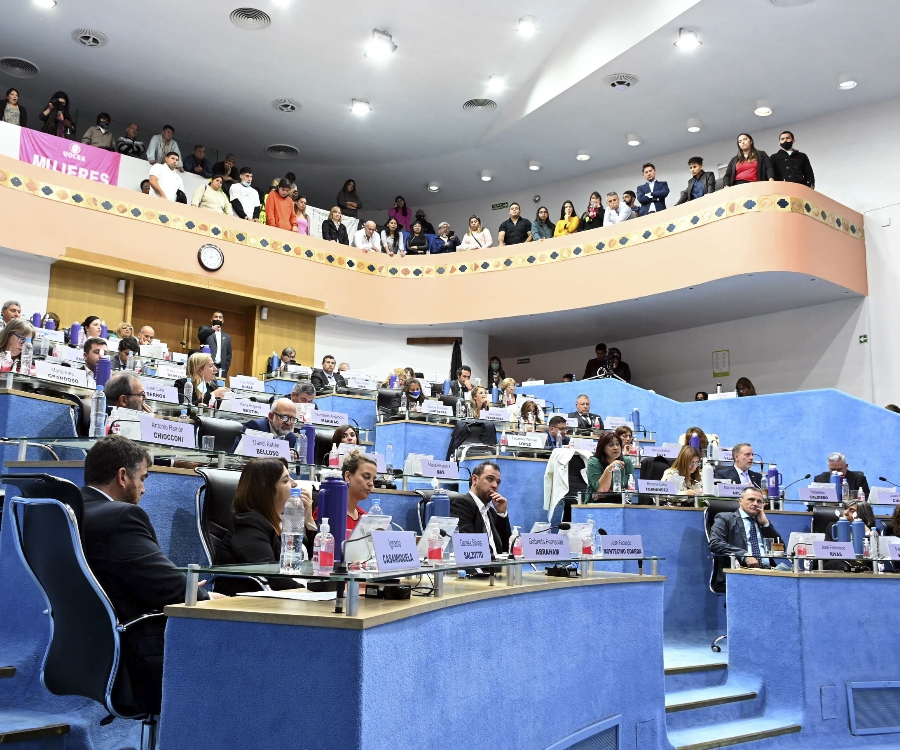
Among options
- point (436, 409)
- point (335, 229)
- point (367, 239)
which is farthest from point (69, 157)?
point (436, 409)

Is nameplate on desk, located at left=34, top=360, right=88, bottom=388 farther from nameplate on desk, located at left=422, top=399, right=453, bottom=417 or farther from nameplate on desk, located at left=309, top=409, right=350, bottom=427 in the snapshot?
nameplate on desk, located at left=422, top=399, right=453, bottom=417

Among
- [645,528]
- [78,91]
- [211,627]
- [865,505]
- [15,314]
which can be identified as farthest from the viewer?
[78,91]

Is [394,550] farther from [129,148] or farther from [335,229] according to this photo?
[335,229]

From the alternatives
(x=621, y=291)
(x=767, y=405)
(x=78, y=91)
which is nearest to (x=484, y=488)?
(x=767, y=405)

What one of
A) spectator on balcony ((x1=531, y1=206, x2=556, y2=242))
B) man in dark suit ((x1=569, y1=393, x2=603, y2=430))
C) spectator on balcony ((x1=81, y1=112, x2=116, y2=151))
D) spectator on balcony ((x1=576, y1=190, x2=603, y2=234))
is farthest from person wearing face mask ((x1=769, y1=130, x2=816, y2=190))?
spectator on balcony ((x1=81, y1=112, x2=116, y2=151))

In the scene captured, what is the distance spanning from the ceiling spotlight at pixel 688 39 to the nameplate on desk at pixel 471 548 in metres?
→ 9.92

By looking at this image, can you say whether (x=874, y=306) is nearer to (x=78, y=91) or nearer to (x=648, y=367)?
(x=648, y=367)

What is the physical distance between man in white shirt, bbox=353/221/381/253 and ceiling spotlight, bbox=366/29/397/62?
322 cm

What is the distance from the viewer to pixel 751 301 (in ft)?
→ 42.8

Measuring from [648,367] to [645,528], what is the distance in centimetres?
938

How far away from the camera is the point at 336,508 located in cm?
252

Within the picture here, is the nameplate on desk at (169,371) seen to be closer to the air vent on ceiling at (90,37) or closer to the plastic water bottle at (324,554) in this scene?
the air vent on ceiling at (90,37)

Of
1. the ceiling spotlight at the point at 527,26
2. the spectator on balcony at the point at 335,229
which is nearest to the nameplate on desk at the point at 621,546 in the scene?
the ceiling spotlight at the point at 527,26

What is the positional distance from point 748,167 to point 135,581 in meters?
11.1
